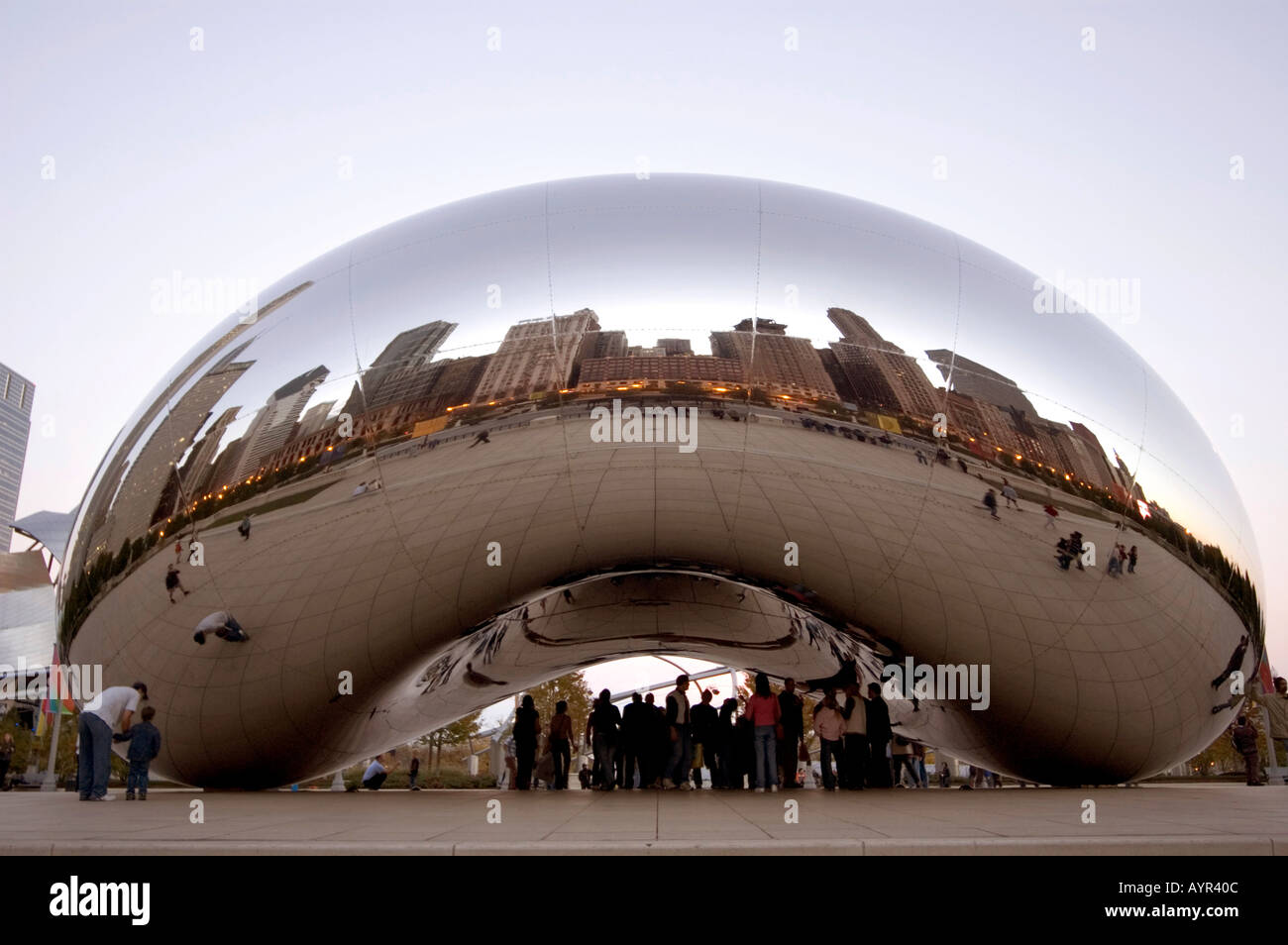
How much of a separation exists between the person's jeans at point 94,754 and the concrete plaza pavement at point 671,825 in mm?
310

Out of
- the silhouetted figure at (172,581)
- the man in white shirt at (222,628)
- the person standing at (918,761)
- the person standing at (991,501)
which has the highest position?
the person standing at (991,501)

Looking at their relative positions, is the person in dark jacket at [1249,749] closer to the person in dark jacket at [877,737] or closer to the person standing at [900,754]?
the person standing at [900,754]

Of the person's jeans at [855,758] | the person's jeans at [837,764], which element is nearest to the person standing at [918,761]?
the person's jeans at [837,764]

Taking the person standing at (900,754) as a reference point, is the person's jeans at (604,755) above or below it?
above

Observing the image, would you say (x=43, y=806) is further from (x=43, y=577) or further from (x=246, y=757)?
(x=43, y=577)

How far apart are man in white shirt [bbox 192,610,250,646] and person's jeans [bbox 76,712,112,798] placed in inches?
58.9

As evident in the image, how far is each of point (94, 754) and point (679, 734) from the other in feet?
19.7

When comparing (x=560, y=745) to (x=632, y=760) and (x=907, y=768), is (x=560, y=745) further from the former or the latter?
(x=907, y=768)

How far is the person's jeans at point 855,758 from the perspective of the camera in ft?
35.2

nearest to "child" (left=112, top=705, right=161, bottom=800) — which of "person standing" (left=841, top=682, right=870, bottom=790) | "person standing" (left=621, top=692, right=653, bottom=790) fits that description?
"person standing" (left=621, top=692, right=653, bottom=790)

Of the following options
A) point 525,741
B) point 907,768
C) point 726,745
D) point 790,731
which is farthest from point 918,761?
point 525,741

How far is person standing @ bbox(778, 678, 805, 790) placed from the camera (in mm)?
11453

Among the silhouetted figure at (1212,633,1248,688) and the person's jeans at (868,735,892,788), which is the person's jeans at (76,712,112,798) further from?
the silhouetted figure at (1212,633,1248,688)

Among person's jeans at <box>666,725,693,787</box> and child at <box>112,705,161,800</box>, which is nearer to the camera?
child at <box>112,705,161,800</box>
